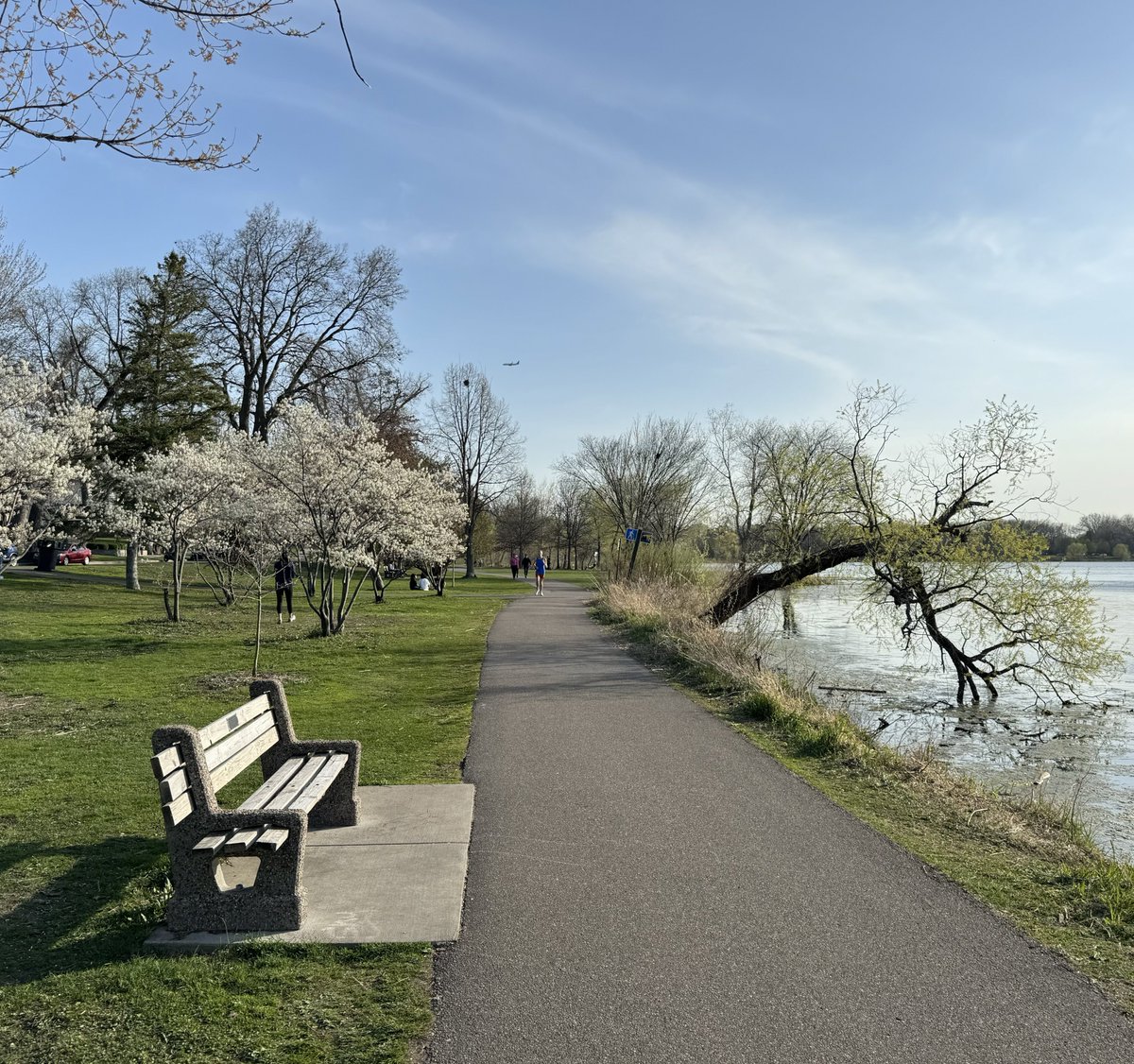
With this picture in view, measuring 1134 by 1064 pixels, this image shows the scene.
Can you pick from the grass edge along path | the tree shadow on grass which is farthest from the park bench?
the grass edge along path

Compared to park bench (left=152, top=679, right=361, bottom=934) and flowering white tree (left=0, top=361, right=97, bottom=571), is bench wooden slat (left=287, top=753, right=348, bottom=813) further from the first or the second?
flowering white tree (left=0, top=361, right=97, bottom=571)

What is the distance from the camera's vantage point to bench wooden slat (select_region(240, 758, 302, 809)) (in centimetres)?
481

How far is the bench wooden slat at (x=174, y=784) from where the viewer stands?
406 centimetres

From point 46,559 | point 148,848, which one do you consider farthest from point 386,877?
point 46,559

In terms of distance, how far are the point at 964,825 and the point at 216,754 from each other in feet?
16.6

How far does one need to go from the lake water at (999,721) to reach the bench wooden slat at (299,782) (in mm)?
6071

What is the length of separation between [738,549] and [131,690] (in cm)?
1878

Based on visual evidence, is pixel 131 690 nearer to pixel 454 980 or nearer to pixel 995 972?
pixel 454 980

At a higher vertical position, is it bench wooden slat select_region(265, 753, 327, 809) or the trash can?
the trash can

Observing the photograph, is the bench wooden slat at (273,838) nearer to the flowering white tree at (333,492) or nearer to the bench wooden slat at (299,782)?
the bench wooden slat at (299,782)

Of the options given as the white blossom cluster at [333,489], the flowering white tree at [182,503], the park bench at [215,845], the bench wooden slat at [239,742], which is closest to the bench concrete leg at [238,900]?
the park bench at [215,845]

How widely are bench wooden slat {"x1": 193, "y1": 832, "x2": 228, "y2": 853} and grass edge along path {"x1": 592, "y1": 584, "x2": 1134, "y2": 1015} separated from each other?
12.4 ft

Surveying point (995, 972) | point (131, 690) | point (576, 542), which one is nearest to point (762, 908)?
point (995, 972)

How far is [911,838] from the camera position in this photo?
6113 mm
